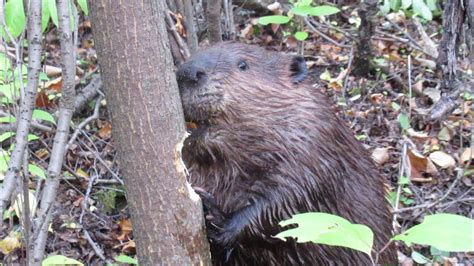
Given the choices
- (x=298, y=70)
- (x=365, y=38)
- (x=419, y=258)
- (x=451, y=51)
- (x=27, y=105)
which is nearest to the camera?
(x=27, y=105)

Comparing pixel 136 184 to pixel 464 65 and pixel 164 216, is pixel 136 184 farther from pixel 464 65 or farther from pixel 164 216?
pixel 464 65

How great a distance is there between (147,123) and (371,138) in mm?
2451

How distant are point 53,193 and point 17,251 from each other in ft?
3.05

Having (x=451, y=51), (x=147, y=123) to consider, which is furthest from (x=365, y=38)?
(x=147, y=123)

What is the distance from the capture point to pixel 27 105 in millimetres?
2014

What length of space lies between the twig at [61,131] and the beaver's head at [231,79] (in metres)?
0.32

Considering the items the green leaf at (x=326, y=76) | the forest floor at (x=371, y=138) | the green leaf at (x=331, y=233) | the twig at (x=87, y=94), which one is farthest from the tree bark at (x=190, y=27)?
the green leaf at (x=331, y=233)

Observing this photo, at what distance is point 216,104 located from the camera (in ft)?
7.07

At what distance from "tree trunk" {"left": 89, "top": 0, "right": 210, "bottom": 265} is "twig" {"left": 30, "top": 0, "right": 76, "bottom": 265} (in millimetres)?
476

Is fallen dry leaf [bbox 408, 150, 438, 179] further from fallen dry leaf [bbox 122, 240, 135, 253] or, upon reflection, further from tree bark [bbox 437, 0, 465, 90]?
fallen dry leaf [bbox 122, 240, 135, 253]


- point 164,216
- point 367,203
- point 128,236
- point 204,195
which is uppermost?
point 164,216

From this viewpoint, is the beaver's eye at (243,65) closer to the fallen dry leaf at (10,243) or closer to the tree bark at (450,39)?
the fallen dry leaf at (10,243)

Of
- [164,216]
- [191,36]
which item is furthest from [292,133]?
[191,36]

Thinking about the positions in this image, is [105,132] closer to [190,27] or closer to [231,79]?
[190,27]
